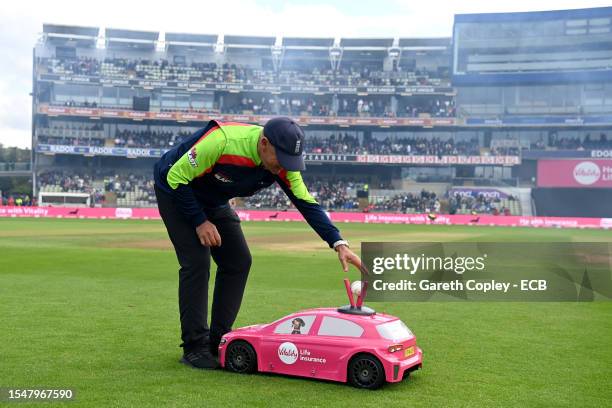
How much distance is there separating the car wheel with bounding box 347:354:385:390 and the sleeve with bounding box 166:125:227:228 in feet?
5.94

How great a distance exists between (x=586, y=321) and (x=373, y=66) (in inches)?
2667

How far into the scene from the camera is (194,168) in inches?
241

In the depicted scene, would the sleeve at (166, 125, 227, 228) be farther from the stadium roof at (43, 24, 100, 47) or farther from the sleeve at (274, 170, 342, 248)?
the stadium roof at (43, 24, 100, 47)

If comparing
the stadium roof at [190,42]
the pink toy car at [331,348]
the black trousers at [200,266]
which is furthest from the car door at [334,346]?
the stadium roof at [190,42]

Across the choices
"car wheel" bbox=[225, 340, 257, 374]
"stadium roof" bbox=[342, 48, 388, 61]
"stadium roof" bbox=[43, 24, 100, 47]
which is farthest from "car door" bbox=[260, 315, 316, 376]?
"stadium roof" bbox=[43, 24, 100, 47]

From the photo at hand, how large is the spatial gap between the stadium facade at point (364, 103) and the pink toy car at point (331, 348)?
5407cm

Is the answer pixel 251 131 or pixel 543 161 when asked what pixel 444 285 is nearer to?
pixel 251 131

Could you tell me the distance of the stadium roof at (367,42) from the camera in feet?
247

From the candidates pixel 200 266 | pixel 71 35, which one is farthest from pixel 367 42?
pixel 200 266

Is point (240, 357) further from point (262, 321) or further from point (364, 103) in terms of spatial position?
point (364, 103)

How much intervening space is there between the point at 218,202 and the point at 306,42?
7208 centimetres

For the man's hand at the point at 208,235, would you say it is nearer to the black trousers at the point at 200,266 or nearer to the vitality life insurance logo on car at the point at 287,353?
the black trousers at the point at 200,266

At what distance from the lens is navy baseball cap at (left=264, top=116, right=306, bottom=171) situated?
5887mm

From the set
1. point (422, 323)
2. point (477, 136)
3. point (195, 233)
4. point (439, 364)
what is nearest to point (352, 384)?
point (439, 364)
